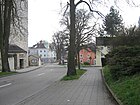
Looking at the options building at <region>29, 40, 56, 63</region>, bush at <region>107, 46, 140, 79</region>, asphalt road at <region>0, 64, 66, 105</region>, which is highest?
building at <region>29, 40, 56, 63</region>

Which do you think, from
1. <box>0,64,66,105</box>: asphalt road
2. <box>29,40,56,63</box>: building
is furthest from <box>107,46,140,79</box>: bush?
<box>29,40,56,63</box>: building

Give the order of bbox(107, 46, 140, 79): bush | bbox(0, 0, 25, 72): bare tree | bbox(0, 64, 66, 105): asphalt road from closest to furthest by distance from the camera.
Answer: bbox(0, 64, 66, 105): asphalt road
bbox(107, 46, 140, 79): bush
bbox(0, 0, 25, 72): bare tree

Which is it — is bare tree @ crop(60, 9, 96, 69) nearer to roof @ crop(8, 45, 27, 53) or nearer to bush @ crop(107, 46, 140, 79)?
roof @ crop(8, 45, 27, 53)

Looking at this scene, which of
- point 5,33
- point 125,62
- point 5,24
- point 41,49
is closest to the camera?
point 125,62

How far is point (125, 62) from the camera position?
1662 cm

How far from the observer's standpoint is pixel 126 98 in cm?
1030

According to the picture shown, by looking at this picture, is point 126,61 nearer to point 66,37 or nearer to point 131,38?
point 131,38

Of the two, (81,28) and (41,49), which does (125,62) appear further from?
(41,49)

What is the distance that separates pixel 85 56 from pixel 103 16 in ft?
302

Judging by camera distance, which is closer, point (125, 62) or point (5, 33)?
point (125, 62)

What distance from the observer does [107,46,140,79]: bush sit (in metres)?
16.1

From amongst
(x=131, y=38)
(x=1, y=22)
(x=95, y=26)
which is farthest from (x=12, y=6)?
(x=95, y=26)

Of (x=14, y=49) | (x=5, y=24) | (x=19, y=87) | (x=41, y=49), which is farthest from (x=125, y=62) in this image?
(x=41, y=49)

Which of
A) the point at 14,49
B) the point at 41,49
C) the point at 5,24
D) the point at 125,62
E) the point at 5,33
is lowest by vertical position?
the point at 125,62
